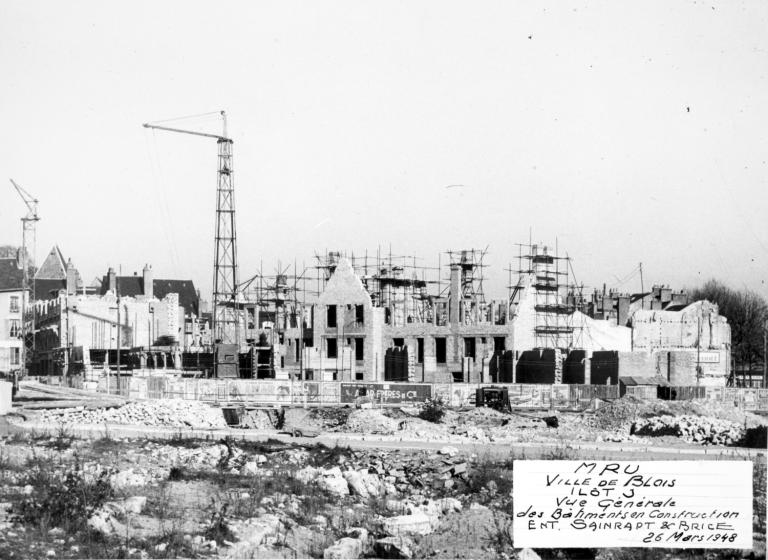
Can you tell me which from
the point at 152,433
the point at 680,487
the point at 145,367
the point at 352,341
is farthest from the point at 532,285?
the point at 680,487

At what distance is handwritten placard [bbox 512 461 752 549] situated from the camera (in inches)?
640

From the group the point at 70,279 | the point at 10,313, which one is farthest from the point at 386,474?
the point at 70,279

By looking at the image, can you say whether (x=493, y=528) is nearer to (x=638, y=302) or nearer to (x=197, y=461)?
(x=197, y=461)

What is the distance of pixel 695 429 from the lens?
117 feet

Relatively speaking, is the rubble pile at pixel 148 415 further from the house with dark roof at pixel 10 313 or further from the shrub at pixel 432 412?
the house with dark roof at pixel 10 313

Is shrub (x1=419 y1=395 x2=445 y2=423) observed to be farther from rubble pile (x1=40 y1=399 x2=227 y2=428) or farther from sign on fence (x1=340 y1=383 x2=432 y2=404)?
rubble pile (x1=40 y1=399 x2=227 y2=428)

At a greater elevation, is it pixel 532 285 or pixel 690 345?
pixel 532 285

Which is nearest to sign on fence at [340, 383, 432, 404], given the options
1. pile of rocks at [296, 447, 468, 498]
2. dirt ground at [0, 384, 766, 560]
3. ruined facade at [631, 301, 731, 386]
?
dirt ground at [0, 384, 766, 560]

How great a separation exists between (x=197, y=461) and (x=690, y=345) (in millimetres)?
54728

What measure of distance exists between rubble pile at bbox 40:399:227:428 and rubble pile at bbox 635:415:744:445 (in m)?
17.7

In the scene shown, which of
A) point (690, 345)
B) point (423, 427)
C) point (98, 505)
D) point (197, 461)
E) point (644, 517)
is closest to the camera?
point (644, 517)

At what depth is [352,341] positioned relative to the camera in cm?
6353

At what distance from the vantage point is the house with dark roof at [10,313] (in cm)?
5959

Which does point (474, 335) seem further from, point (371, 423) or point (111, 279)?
point (111, 279)
